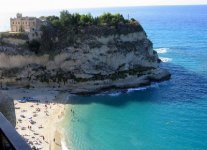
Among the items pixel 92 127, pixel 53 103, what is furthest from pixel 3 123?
pixel 53 103

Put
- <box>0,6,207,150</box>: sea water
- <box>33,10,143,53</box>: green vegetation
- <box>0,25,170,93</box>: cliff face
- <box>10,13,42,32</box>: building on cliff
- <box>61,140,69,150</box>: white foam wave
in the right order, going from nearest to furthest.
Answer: <box>61,140,69,150</box>: white foam wave < <box>0,6,207,150</box>: sea water < <box>0,25,170,93</box>: cliff face < <box>33,10,143,53</box>: green vegetation < <box>10,13,42,32</box>: building on cliff

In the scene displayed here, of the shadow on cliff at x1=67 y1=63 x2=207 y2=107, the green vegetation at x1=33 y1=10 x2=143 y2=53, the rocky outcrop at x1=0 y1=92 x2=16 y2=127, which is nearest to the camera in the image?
the rocky outcrop at x1=0 y1=92 x2=16 y2=127

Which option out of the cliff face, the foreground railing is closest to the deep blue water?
the cliff face

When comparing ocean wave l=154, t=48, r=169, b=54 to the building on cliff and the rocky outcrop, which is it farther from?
the rocky outcrop

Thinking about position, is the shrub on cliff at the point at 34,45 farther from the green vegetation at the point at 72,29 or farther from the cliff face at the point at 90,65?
the cliff face at the point at 90,65

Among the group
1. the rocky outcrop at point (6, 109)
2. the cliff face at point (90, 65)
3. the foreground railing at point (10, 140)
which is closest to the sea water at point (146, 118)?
the cliff face at point (90, 65)

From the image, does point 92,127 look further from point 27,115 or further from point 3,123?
point 3,123

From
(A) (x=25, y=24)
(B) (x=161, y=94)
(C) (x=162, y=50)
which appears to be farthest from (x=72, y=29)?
(C) (x=162, y=50)

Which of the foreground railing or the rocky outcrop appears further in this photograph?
the rocky outcrop
